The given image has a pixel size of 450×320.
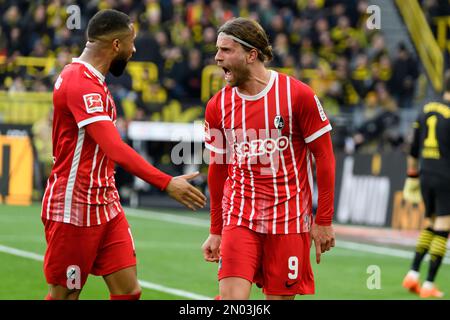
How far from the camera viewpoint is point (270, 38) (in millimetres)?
25000

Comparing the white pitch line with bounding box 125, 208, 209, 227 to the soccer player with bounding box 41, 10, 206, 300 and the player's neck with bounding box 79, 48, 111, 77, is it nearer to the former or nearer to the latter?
the soccer player with bounding box 41, 10, 206, 300

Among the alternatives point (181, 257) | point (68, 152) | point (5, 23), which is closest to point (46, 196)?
point (68, 152)

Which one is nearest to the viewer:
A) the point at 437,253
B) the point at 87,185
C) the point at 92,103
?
the point at 92,103

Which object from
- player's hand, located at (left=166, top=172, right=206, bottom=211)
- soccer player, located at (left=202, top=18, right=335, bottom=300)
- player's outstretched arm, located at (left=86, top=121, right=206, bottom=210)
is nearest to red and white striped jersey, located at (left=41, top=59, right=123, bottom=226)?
player's outstretched arm, located at (left=86, top=121, right=206, bottom=210)

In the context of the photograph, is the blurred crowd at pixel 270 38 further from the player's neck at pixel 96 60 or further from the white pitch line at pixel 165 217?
the player's neck at pixel 96 60

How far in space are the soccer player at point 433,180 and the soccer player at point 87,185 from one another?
5155mm

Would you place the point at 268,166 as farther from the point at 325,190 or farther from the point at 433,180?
the point at 433,180

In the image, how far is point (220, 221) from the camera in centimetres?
788

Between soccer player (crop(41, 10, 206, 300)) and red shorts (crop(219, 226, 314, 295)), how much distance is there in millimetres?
717

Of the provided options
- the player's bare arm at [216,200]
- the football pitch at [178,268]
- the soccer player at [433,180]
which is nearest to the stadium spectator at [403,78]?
the football pitch at [178,268]

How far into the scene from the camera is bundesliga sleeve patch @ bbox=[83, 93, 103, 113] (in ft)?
23.9

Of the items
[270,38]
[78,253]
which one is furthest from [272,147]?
[270,38]

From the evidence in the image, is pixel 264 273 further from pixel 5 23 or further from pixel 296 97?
pixel 5 23

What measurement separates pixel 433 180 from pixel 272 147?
5266 mm
